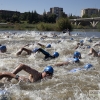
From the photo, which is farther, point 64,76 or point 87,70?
point 87,70

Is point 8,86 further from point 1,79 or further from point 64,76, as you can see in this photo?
point 64,76

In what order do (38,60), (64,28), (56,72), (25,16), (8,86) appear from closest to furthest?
(8,86)
(56,72)
(38,60)
(64,28)
(25,16)

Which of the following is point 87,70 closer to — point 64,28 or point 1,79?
point 1,79

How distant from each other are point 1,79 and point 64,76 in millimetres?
2653

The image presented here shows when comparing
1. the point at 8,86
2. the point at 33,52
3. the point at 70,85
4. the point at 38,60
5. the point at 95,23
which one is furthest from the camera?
the point at 95,23

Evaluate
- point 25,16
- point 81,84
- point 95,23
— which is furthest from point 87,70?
A: point 25,16

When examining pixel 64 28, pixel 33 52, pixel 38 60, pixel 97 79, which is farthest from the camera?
pixel 64 28

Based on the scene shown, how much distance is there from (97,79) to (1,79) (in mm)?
3510

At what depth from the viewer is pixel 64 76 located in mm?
9062

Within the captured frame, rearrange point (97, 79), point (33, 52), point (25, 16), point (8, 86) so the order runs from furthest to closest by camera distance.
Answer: point (25, 16) → point (33, 52) → point (97, 79) → point (8, 86)

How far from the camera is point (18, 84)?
749 cm

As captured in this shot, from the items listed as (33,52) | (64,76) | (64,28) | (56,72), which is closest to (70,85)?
(64,76)

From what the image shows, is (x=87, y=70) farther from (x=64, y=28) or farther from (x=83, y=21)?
(x=83, y=21)

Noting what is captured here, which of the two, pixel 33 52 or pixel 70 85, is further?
pixel 33 52
